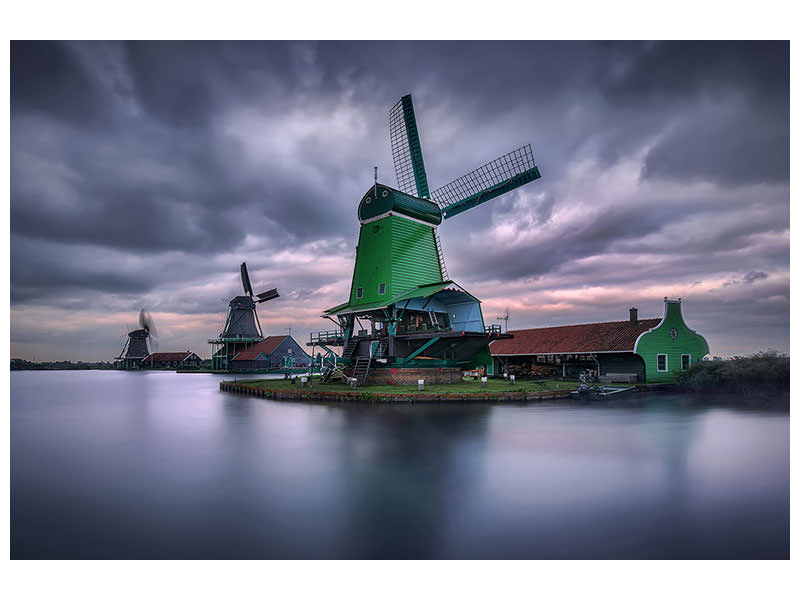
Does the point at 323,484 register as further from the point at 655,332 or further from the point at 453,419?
the point at 655,332

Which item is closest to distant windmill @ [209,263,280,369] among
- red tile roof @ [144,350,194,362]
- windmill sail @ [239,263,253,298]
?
windmill sail @ [239,263,253,298]

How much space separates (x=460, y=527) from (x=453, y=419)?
7687 millimetres

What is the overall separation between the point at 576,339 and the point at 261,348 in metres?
43.3

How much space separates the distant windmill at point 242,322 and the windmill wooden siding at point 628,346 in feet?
138

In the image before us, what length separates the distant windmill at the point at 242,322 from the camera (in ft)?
191

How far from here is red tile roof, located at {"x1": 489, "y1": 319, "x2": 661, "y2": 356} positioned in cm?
2259

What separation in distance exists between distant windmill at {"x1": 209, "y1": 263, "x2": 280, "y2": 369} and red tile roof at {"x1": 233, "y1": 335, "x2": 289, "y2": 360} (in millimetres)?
1230

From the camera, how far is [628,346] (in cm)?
2188

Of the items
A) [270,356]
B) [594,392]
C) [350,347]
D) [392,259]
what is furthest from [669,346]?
[270,356]

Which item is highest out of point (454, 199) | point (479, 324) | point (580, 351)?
point (454, 199)

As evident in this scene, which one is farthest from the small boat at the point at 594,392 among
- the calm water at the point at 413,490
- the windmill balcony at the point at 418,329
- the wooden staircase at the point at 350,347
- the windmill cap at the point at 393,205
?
the windmill cap at the point at 393,205

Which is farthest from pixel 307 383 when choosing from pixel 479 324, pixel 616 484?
pixel 616 484

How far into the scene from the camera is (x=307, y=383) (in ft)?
76.8

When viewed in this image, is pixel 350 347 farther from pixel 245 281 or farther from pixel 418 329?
pixel 245 281
